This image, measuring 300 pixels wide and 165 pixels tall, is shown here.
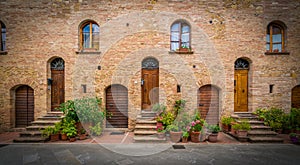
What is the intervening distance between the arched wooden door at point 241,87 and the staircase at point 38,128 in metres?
9.10

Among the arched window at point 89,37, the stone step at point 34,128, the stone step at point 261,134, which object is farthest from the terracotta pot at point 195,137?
the stone step at point 34,128

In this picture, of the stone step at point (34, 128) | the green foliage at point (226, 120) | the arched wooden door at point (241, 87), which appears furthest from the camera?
the arched wooden door at point (241, 87)

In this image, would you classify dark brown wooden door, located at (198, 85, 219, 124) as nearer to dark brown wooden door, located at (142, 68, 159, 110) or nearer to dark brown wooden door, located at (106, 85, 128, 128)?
dark brown wooden door, located at (142, 68, 159, 110)

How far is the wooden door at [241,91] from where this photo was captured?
24.0 ft

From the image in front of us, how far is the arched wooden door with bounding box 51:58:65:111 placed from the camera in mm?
7273

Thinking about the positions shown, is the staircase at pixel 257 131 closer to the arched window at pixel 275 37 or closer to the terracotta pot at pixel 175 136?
the terracotta pot at pixel 175 136

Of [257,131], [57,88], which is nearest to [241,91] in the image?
[257,131]

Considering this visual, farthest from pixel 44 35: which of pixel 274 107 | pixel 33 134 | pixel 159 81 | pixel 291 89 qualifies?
pixel 291 89

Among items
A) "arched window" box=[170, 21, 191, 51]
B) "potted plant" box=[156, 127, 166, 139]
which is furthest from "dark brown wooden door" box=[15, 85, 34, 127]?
"arched window" box=[170, 21, 191, 51]

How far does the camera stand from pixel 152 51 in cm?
704

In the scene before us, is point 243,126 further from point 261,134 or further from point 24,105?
point 24,105

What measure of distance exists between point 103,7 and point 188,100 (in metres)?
6.46

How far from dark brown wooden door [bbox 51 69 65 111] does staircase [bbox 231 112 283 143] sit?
29.7 ft

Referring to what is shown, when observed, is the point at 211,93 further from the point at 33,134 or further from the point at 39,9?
the point at 39,9
